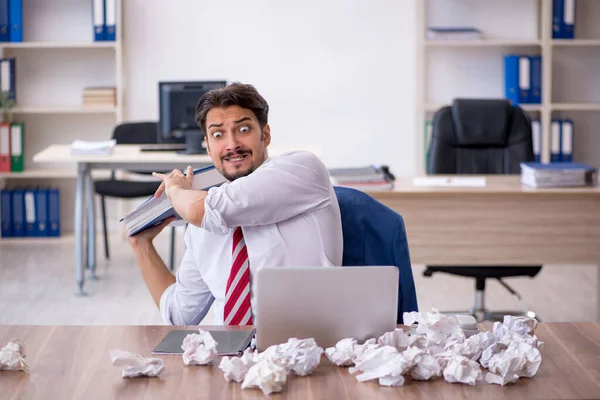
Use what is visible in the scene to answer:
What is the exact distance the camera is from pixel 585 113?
627cm

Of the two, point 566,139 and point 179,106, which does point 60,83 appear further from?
point 566,139

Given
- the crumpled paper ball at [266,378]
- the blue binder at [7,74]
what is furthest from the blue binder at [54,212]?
the crumpled paper ball at [266,378]

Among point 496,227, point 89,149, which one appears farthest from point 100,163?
point 496,227

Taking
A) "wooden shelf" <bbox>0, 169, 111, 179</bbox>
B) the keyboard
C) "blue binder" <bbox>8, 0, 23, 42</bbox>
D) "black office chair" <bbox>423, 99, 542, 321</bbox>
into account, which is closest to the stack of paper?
the keyboard

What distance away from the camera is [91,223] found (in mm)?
5141

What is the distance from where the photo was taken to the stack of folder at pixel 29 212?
20.0ft

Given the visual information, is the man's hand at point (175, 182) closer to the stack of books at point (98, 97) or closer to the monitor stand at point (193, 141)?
the monitor stand at point (193, 141)

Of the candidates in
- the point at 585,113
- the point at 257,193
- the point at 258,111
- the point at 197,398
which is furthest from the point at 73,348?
the point at 585,113

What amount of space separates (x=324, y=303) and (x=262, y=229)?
484mm

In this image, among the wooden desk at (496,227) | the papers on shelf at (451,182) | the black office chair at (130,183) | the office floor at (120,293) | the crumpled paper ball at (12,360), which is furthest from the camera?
the black office chair at (130,183)

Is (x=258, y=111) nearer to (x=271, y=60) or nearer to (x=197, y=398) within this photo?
(x=197, y=398)

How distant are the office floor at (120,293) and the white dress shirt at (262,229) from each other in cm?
204

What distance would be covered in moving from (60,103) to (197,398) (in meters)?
5.04

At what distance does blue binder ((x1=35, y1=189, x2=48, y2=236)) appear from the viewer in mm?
6117
